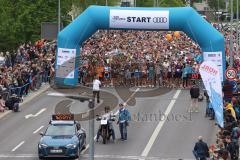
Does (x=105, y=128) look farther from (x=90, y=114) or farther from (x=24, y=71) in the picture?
(x=24, y=71)

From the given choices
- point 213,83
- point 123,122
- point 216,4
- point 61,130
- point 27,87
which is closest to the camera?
point 213,83

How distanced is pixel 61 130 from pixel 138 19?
719 centimetres

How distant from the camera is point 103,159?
1076 inches

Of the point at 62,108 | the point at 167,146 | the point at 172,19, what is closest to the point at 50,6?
the point at 62,108

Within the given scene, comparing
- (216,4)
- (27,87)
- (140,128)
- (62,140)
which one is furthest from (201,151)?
(216,4)

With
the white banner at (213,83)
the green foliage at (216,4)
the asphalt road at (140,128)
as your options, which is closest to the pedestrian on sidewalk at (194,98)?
the asphalt road at (140,128)

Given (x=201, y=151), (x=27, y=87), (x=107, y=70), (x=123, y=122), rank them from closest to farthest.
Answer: (x=201, y=151) < (x=123, y=122) < (x=27, y=87) < (x=107, y=70)

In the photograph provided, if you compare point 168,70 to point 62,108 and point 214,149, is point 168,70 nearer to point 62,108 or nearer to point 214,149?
point 62,108

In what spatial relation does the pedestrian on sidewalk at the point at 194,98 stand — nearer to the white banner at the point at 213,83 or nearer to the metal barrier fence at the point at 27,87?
the metal barrier fence at the point at 27,87

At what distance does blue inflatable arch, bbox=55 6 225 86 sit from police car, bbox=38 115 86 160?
5.85 meters

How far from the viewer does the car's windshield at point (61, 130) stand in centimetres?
2816

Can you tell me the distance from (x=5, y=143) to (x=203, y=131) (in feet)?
26.2

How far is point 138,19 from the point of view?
33250 millimetres

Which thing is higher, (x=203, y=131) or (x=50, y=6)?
(x=50, y=6)
